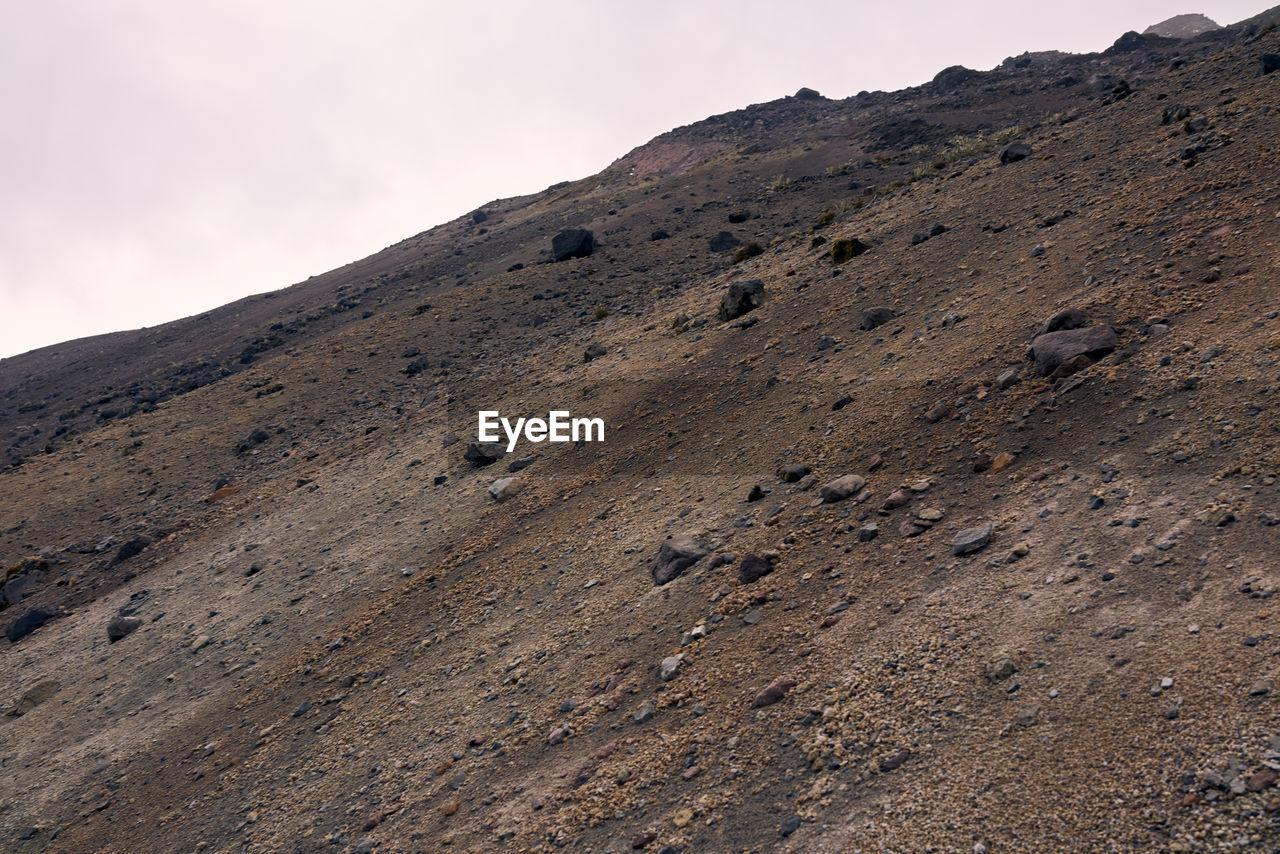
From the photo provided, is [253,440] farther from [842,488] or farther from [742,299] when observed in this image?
[842,488]

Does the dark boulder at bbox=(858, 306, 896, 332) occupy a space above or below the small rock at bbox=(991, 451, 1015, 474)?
above

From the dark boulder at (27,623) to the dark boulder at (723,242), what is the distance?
979 inches

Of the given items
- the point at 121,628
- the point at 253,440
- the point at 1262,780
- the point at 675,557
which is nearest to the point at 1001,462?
the point at 675,557

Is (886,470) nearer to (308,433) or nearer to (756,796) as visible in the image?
(756,796)

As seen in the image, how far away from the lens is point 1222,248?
347 inches

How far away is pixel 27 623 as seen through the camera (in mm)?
16984

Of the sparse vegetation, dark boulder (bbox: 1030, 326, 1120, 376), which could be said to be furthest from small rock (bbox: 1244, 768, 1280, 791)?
the sparse vegetation

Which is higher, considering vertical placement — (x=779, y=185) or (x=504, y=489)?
(x=779, y=185)

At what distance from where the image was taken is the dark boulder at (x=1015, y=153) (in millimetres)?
17328

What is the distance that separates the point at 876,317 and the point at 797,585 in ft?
23.1

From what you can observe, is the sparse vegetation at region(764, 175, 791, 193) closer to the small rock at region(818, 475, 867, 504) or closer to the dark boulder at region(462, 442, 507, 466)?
the dark boulder at region(462, 442, 507, 466)

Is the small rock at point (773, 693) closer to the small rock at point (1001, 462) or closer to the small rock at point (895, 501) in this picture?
the small rock at point (895, 501)

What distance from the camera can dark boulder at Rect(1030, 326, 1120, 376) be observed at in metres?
8.13

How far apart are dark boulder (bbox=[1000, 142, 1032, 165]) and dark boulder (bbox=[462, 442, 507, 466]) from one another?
1448 centimetres
